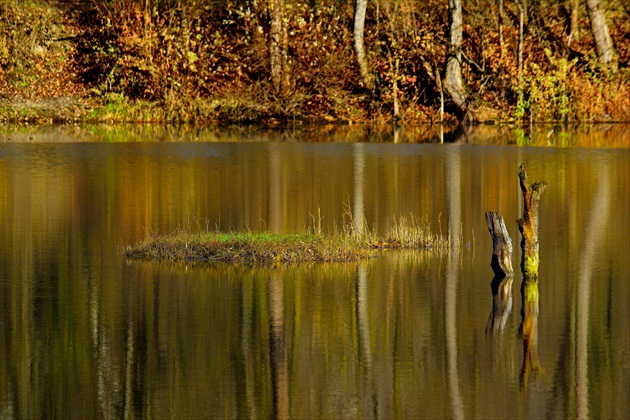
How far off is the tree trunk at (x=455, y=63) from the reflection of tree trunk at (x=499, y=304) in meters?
32.2

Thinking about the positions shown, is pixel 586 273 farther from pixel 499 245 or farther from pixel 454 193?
pixel 454 193

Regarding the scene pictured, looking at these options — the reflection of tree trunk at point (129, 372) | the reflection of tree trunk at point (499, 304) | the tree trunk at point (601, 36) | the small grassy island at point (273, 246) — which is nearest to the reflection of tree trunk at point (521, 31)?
the tree trunk at point (601, 36)

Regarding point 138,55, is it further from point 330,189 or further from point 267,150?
point 330,189

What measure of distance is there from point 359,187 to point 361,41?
20783 mm

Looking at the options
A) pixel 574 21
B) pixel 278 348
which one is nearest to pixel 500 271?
pixel 278 348

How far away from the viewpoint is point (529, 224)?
2027 centimetres

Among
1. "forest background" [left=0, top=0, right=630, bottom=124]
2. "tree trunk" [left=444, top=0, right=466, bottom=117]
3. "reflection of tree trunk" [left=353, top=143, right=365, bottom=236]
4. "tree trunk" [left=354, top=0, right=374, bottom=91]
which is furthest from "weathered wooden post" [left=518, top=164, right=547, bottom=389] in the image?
"tree trunk" [left=354, top=0, right=374, bottom=91]

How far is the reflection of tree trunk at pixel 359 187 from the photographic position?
26500 millimetres

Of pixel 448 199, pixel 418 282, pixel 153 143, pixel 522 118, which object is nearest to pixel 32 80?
pixel 153 143

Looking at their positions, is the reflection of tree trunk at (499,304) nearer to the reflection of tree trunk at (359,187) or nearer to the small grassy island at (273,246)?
the small grassy island at (273,246)

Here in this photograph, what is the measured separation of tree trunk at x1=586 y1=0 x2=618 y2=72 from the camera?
172ft

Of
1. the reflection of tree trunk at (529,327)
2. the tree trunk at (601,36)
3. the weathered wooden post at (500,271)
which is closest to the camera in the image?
the reflection of tree trunk at (529,327)

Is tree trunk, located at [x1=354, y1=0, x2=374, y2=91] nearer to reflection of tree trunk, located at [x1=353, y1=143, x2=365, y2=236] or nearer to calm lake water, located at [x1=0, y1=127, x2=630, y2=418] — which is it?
reflection of tree trunk, located at [x1=353, y1=143, x2=365, y2=236]

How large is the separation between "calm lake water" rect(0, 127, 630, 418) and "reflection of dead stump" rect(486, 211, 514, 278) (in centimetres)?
34
